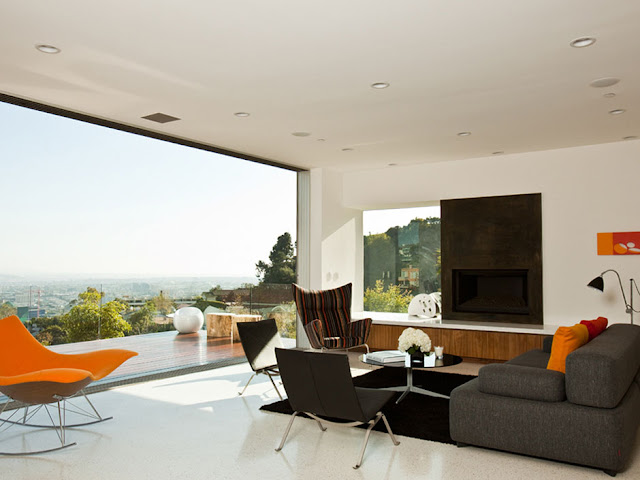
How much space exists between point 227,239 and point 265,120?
78.1 inches

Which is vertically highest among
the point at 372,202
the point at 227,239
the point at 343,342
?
the point at 372,202

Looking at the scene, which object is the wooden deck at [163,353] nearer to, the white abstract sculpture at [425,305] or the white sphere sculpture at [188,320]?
the white sphere sculpture at [188,320]

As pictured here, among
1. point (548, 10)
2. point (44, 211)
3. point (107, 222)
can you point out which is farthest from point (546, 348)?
point (44, 211)

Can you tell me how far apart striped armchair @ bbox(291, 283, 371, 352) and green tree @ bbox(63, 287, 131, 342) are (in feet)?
6.43

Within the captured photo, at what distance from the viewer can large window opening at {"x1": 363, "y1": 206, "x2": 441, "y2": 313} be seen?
28.3 feet

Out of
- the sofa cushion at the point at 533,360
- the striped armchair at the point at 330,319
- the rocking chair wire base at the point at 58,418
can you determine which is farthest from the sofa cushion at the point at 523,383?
the rocking chair wire base at the point at 58,418

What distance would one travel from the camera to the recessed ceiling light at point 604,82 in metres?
4.48

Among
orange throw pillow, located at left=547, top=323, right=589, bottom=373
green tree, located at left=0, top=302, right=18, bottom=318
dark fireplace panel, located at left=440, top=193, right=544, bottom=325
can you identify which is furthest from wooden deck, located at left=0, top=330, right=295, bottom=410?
orange throw pillow, located at left=547, top=323, right=589, bottom=373

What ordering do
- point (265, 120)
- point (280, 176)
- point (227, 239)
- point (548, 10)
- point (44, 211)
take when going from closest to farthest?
1. point (548, 10)
2. point (44, 211)
3. point (265, 120)
4. point (227, 239)
5. point (280, 176)

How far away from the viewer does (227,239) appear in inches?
282

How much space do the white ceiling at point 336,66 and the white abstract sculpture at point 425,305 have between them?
2.76 metres

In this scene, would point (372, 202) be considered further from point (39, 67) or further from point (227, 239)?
point (39, 67)

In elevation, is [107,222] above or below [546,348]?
above

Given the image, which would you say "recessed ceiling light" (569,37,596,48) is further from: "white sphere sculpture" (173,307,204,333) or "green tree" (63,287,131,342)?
"white sphere sculpture" (173,307,204,333)
